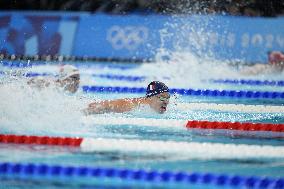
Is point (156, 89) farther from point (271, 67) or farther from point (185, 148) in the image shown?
point (271, 67)

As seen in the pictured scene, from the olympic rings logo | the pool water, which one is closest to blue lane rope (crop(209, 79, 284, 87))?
the pool water

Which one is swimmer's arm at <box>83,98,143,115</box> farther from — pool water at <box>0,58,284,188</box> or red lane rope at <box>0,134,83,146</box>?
red lane rope at <box>0,134,83,146</box>

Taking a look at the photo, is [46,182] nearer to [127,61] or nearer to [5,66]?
[5,66]

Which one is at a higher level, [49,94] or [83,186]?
[49,94]

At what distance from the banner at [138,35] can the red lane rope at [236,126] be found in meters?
5.24

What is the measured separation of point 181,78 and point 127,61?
99.0 inches

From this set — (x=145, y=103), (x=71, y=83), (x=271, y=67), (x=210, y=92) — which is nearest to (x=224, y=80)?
(x=271, y=67)

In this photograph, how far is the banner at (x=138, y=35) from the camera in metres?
10.1

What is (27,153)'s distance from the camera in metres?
3.77

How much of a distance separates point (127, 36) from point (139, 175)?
749cm

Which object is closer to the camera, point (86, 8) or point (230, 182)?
point (230, 182)

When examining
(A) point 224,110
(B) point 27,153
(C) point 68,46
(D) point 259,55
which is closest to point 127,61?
(C) point 68,46

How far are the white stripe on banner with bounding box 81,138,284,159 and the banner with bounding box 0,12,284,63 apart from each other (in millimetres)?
6098

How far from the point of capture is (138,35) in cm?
1052
